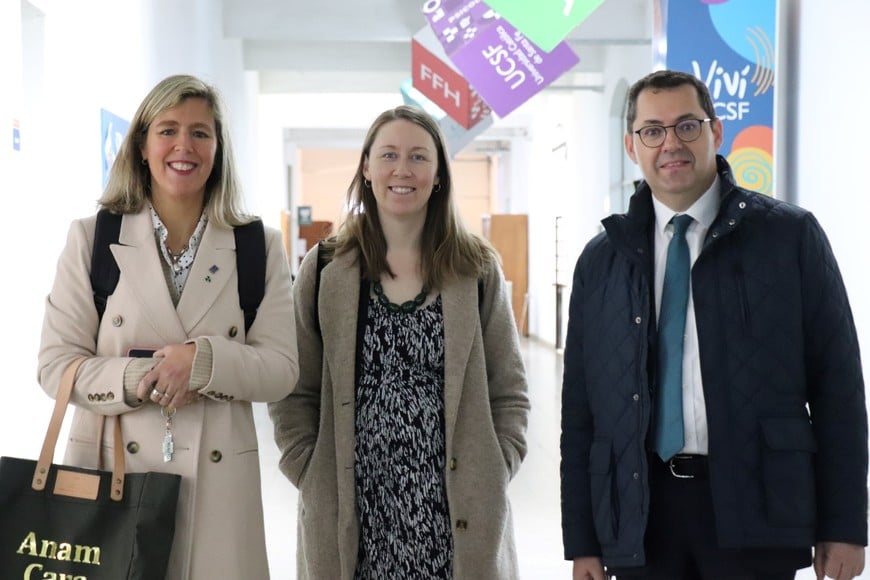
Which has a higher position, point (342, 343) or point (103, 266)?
point (103, 266)

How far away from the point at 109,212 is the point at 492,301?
3.13ft

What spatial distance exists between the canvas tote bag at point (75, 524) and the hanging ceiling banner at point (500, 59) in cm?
471

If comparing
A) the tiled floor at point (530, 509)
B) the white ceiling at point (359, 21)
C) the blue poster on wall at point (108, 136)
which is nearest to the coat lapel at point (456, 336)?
the tiled floor at point (530, 509)

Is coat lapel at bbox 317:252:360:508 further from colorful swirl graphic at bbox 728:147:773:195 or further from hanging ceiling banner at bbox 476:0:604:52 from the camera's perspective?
hanging ceiling banner at bbox 476:0:604:52

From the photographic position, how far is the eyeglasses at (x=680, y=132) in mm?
2068

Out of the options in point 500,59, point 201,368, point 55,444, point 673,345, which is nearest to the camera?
point 55,444

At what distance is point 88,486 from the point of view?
73.8 inches

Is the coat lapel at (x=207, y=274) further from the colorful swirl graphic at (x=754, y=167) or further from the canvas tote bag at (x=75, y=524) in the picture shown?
the colorful swirl graphic at (x=754, y=167)

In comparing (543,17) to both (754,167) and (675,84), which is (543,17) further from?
(675,84)

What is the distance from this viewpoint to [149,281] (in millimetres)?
2029

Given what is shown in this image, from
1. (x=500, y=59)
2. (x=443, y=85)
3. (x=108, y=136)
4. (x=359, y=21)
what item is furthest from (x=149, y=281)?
(x=359, y=21)

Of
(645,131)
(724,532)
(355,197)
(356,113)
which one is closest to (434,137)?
(355,197)

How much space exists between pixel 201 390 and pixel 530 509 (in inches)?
150

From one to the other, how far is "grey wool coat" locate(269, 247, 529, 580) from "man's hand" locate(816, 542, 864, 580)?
0.74 meters
